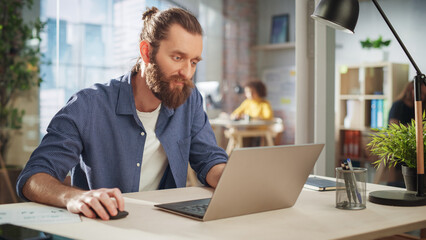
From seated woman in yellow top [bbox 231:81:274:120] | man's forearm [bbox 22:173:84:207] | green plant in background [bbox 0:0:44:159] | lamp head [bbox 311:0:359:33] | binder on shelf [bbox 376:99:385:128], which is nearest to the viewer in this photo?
man's forearm [bbox 22:173:84:207]

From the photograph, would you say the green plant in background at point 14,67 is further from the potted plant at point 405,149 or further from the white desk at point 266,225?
the potted plant at point 405,149

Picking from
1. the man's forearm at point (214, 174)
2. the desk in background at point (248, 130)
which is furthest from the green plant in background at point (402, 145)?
the desk in background at point (248, 130)

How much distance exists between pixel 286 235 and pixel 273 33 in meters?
7.80

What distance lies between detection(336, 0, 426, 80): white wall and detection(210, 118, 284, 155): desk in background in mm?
4204

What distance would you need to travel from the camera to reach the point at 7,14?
485cm

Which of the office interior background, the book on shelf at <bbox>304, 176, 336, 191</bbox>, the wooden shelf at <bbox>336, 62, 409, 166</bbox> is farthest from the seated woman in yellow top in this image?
the book on shelf at <bbox>304, 176, 336, 191</bbox>

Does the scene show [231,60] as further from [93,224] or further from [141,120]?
[93,224]

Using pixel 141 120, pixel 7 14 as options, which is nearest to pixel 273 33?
pixel 7 14

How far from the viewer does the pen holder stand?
140cm

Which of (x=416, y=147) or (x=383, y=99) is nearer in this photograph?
(x=416, y=147)

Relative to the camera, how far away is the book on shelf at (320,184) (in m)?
1.69

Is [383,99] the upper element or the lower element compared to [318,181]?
upper

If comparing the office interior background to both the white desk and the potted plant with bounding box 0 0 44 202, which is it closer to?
the potted plant with bounding box 0 0 44 202

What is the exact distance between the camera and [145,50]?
1.94 m
